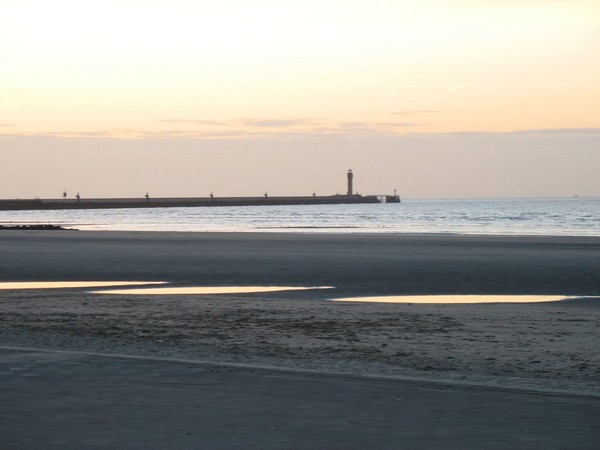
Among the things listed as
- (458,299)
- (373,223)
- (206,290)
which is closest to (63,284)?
(206,290)

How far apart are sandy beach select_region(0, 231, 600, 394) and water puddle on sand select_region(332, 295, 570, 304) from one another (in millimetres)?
836

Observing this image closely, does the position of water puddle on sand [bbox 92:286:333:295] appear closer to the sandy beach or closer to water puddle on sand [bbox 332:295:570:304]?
the sandy beach

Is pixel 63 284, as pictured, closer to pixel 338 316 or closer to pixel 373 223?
pixel 338 316

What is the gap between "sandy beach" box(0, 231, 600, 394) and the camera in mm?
12195

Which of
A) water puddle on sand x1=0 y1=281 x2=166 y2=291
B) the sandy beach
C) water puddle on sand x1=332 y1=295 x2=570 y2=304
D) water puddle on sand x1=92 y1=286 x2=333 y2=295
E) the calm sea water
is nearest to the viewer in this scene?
the sandy beach

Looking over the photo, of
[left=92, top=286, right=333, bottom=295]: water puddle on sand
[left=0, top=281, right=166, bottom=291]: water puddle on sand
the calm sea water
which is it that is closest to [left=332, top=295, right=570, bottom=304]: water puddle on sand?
[left=92, top=286, right=333, bottom=295]: water puddle on sand

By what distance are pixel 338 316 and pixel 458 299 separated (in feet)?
15.2

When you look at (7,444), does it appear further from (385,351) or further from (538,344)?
(538,344)

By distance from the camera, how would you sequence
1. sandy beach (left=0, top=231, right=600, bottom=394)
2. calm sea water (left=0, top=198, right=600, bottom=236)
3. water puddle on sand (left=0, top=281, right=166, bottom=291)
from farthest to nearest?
calm sea water (left=0, top=198, right=600, bottom=236) → water puddle on sand (left=0, top=281, right=166, bottom=291) → sandy beach (left=0, top=231, right=600, bottom=394)

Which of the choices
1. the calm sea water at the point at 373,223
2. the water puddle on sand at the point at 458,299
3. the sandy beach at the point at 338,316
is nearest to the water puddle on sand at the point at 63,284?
the sandy beach at the point at 338,316

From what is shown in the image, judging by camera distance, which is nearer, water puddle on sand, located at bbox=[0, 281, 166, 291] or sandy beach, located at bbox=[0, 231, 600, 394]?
sandy beach, located at bbox=[0, 231, 600, 394]

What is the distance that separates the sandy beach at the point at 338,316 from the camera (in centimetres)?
1220

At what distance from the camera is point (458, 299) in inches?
838

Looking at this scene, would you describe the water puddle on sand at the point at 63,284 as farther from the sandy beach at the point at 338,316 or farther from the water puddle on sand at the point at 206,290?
the water puddle on sand at the point at 206,290
